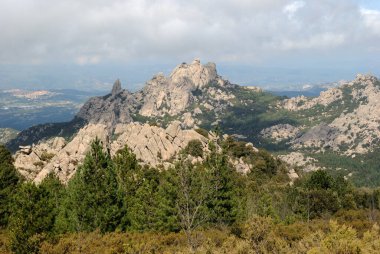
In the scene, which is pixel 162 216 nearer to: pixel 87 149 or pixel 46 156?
pixel 87 149

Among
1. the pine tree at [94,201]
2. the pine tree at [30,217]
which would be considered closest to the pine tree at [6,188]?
the pine tree at [94,201]

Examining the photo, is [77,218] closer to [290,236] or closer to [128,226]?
[128,226]

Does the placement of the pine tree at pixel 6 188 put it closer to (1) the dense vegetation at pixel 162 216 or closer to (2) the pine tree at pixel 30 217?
(1) the dense vegetation at pixel 162 216

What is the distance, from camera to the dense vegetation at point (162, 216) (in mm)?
27672

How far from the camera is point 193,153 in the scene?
130625 millimetres

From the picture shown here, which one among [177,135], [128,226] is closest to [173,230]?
[128,226]

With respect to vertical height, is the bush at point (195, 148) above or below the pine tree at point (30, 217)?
below

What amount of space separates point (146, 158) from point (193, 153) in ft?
56.8

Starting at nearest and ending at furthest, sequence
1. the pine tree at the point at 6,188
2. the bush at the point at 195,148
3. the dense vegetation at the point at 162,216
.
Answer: the dense vegetation at the point at 162,216 < the pine tree at the point at 6,188 < the bush at the point at 195,148

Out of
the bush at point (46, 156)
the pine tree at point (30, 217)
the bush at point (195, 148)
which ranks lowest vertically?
the bush at point (195, 148)

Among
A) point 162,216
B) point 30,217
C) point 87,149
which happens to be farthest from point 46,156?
point 30,217

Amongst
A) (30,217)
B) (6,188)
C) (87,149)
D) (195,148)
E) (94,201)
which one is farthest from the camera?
(195,148)

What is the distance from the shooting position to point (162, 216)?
56938mm

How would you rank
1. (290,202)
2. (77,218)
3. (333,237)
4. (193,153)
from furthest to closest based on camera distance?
1. (193,153)
2. (290,202)
3. (77,218)
4. (333,237)
